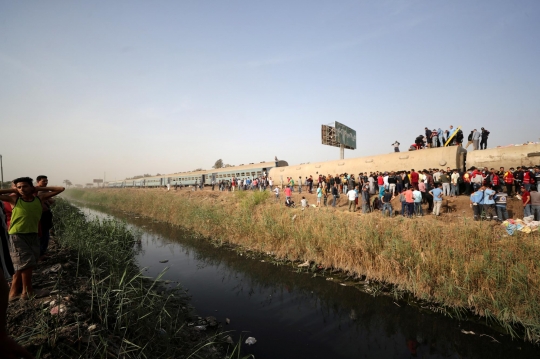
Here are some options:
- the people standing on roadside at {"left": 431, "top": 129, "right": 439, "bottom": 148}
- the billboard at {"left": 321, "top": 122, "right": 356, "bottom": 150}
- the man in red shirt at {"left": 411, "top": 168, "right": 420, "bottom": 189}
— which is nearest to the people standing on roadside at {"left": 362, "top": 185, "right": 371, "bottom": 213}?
the man in red shirt at {"left": 411, "top": 168, "right": 420, "bottom": 189}

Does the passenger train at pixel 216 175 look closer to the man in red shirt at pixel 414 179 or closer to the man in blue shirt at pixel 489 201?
the man in red shirt at pixel 414 179

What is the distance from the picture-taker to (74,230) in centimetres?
840

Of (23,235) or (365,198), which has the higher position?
(23,235)

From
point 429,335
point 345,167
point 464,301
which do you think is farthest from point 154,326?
point 345,167

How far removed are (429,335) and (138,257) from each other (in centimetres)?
956

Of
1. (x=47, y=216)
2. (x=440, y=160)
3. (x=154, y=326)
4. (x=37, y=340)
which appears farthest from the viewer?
(x=440, y=160)

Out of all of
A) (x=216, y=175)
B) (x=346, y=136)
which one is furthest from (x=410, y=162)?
(x=216, y=175)

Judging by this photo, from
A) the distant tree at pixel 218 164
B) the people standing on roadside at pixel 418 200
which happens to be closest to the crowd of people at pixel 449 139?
the people standing on roadside at pixel 418 200

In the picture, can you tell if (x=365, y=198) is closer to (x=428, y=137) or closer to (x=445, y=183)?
(x=445, y=183)

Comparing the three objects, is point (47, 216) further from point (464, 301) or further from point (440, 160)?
point (440, 160)

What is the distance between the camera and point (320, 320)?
209 inches

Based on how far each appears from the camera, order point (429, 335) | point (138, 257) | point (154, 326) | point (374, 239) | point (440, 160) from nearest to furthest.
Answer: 1. point (154, 326)
2. point (429, 335)
3. point (374, 239)
4. point (138, 257)
5. point (440, 160)

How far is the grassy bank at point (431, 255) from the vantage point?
4.55m

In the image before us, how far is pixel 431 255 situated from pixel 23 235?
750cm
